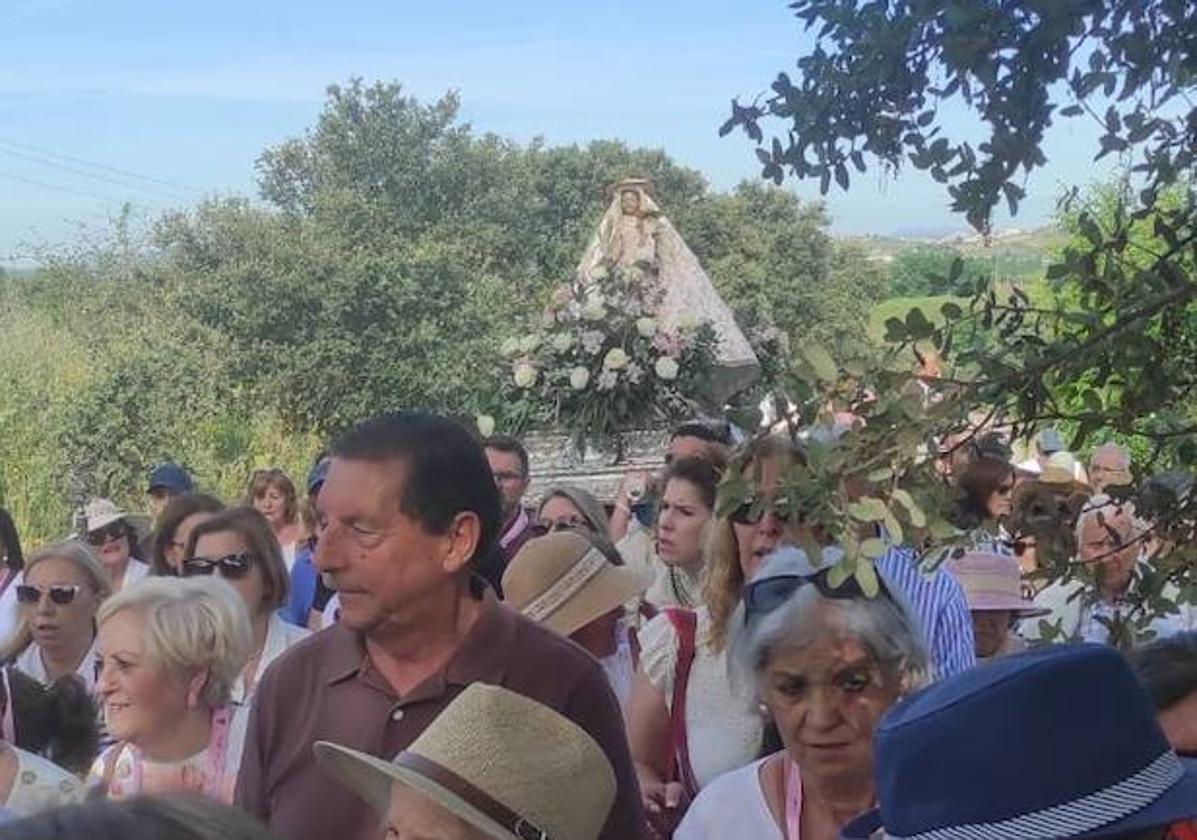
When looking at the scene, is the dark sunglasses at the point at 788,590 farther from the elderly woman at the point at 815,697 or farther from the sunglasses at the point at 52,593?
the sunglasses at the point at 52,593

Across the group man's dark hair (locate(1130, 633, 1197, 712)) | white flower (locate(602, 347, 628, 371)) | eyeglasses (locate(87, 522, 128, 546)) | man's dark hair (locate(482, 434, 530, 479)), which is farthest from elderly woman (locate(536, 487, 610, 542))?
man's dark hair (locate(1130, 633, 1197, 712))

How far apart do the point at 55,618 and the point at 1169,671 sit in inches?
157

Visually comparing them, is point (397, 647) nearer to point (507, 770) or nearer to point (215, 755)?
point (507, 770)

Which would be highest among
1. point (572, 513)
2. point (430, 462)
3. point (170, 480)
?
point (430, 462)

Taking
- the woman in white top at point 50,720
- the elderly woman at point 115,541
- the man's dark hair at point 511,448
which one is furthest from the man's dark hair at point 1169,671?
the elderly woman at point 115,541

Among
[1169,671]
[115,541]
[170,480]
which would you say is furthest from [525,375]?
[1169,671]

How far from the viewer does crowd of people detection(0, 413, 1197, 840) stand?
182 cm

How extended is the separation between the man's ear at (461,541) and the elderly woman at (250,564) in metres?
2.11

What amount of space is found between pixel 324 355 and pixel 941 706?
94.0 feet

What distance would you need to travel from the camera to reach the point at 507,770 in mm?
2578

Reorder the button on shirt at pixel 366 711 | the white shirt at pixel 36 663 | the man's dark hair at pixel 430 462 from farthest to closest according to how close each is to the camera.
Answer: the white shirt at pixel 36 663, the man's dark hair at pixel 430 462, the button on shirt at pixel 366 711

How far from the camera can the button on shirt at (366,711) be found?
125 inches

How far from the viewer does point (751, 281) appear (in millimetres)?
40781

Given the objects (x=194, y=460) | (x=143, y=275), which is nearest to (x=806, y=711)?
(x=194, y=460)
